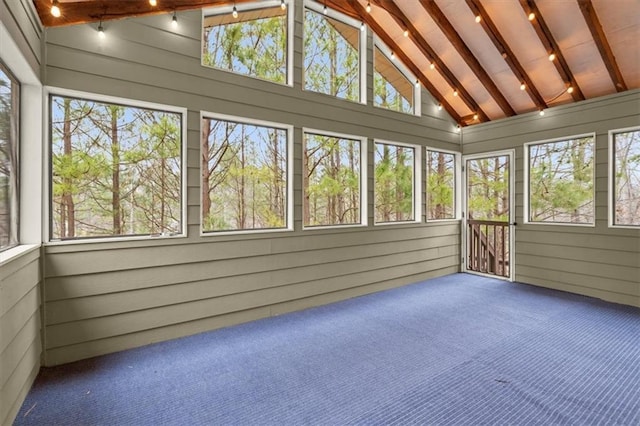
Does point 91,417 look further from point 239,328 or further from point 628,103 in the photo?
point 628,103

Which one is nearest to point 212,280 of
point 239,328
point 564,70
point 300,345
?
point 239,328

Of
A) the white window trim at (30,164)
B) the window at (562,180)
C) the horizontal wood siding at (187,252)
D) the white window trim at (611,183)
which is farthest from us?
the window at (562,180)

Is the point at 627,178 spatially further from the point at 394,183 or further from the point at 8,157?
the point at 8,157

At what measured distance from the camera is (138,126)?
2988mm

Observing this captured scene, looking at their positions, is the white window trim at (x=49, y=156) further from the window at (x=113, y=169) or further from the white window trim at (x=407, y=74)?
the white window trim at (x=407, y=74)

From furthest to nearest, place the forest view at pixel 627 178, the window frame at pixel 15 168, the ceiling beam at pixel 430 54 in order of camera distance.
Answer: the ceiling beam at pixel 430 54 → the forest view at pixel 627 178 → the window frame at pixel 15 168

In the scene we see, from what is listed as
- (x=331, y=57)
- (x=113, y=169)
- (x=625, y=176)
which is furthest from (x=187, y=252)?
(x=625, y=176)

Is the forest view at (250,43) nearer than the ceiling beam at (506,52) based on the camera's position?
Yes

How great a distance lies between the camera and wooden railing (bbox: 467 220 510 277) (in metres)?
5.45

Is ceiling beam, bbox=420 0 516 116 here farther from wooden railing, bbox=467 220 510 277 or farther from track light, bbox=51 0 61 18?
track light, bbox=51 0 61 18

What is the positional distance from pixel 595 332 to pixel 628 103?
2.81 m

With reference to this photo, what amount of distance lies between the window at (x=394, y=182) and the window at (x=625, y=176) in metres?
2.42

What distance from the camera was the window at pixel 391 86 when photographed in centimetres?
479

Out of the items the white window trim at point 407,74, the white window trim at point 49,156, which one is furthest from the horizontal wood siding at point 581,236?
the white window trim at point 49,156
